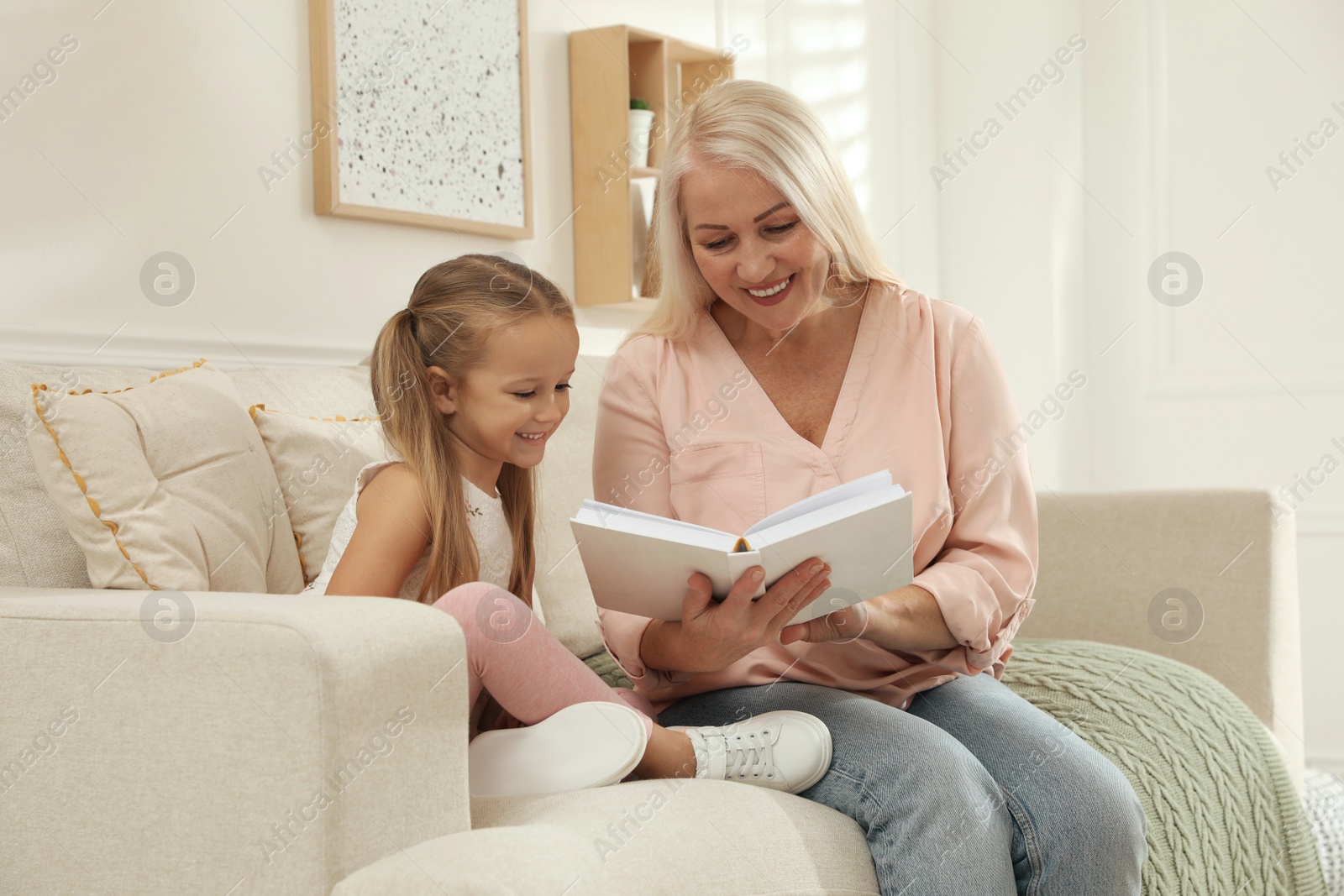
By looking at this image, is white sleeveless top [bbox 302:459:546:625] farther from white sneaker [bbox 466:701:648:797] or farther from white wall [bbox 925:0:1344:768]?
white wall [bbox 925:0:1344:768]

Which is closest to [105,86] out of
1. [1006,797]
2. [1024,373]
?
[1006,797]

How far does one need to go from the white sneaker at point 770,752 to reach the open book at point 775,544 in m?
0.13

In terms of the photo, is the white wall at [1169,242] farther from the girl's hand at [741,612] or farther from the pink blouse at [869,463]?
the girl's hand at [741,612]

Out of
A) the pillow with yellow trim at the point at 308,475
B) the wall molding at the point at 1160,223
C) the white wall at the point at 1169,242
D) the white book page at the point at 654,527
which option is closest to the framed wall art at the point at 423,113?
the pillow with yellow trim at the point at 308,475

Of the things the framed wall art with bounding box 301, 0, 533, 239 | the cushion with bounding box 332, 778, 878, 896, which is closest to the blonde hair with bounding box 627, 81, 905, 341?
the cushion with bounding box 332, 778, 878, 896

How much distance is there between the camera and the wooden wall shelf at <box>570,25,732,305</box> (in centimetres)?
262

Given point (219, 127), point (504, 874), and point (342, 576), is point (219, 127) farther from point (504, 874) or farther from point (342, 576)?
point (504, 874)

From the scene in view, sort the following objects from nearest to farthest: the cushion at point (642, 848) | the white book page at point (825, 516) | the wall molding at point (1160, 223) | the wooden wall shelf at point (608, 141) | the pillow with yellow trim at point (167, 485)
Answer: the cushion at point (642, 848) < the white book page at point (825, 516) < the pillow with yellow trim at point (167, 485) < the wooden wall shelf at point (608, 141) < the wall molding at point (1160, 223)

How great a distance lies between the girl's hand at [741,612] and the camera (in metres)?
Result: 1.16

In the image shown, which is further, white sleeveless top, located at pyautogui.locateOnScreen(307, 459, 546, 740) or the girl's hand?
white sleeveless top, located at pyautogui.locateOnScreen(307, 459, 546, 740)

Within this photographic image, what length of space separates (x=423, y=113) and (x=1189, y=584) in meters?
1.67

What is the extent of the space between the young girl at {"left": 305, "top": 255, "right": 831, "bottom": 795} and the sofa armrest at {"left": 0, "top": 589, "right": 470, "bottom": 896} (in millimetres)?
145

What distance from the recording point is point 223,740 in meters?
0.99

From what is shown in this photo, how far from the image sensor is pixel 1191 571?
199 cm
